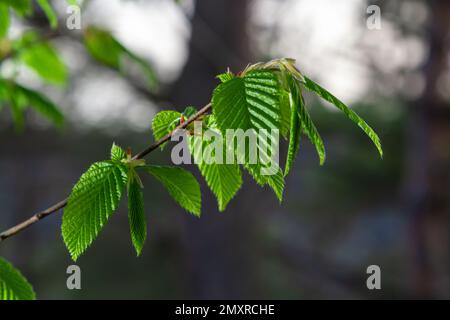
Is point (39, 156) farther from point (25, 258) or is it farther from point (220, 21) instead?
point (220, 21)

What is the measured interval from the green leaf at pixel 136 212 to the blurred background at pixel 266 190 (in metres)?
0.54

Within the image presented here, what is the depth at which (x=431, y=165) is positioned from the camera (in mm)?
3039

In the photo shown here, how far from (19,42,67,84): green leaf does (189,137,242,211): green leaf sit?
0.52 metres

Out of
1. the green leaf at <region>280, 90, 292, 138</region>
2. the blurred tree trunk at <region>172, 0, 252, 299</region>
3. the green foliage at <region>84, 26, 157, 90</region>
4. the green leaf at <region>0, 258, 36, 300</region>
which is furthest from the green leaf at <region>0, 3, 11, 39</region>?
the blurred tree trunk at <region>172, 0, 252, 299</region>

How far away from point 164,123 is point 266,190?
12.3ft

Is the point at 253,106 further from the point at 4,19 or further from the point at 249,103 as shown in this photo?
the point at 4,19

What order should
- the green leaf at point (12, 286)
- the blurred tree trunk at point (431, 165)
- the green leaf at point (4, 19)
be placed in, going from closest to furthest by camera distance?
the green leaf at point (12, 286) < the green leaf at point (4, 19) < the blurred tree trunk at point (431, 165)

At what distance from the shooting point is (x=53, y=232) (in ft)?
21.1

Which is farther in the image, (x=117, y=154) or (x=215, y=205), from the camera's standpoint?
(x=215, y=205)

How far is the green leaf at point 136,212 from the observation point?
1.32 ft

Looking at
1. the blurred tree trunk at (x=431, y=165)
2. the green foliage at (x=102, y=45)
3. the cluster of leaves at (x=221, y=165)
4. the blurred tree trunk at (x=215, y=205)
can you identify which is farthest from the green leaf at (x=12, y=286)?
the blurred tree trunk at (x=431, y=165)

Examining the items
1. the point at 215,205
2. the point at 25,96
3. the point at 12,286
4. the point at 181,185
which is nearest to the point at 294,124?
the point at 181,185

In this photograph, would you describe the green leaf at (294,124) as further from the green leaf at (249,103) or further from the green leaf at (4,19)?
the green leaf at (4,19)

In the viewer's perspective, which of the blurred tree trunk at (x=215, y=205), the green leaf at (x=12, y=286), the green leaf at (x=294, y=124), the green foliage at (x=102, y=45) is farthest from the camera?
the blurred tree trunk at (x=215, y=205)
